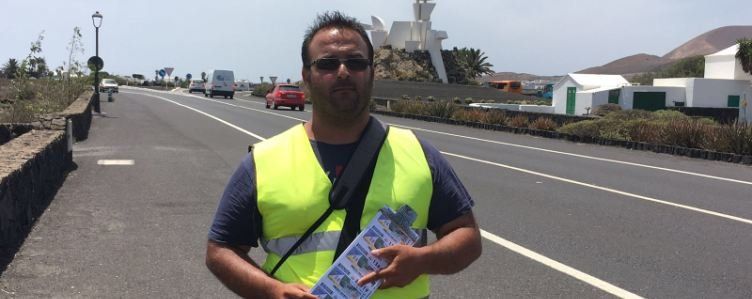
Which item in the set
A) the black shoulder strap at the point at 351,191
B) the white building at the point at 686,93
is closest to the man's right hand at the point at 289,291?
the black shoulder strap at the point at 351,191

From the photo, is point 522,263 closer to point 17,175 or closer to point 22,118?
point 17,175

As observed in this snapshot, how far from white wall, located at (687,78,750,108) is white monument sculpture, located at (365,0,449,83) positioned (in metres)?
36.0

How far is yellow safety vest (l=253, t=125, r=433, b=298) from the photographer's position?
239cm

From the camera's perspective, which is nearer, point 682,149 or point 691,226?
point 691,226

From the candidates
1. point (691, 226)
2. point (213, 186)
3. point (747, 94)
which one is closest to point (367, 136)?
point (691, 226)

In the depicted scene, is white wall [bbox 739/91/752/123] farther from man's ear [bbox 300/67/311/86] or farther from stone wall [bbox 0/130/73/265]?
man's ear [bbox 300/67/311/86]

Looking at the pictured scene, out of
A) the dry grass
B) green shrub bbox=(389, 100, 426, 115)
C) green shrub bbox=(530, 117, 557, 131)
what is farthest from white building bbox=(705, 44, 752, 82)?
the dry grass

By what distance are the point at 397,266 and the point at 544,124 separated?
2537 centimetres

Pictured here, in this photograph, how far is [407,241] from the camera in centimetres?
235

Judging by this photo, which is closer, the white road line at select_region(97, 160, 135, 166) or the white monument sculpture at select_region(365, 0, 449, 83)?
the white road line at select_region(97, 160, 135, 166)

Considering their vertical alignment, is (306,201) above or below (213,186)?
above

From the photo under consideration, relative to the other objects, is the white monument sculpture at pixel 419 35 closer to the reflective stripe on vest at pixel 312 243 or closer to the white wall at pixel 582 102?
the white wall at pixel 582 102

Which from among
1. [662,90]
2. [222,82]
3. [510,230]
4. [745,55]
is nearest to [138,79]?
[222,82]

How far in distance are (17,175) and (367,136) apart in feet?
18.6
